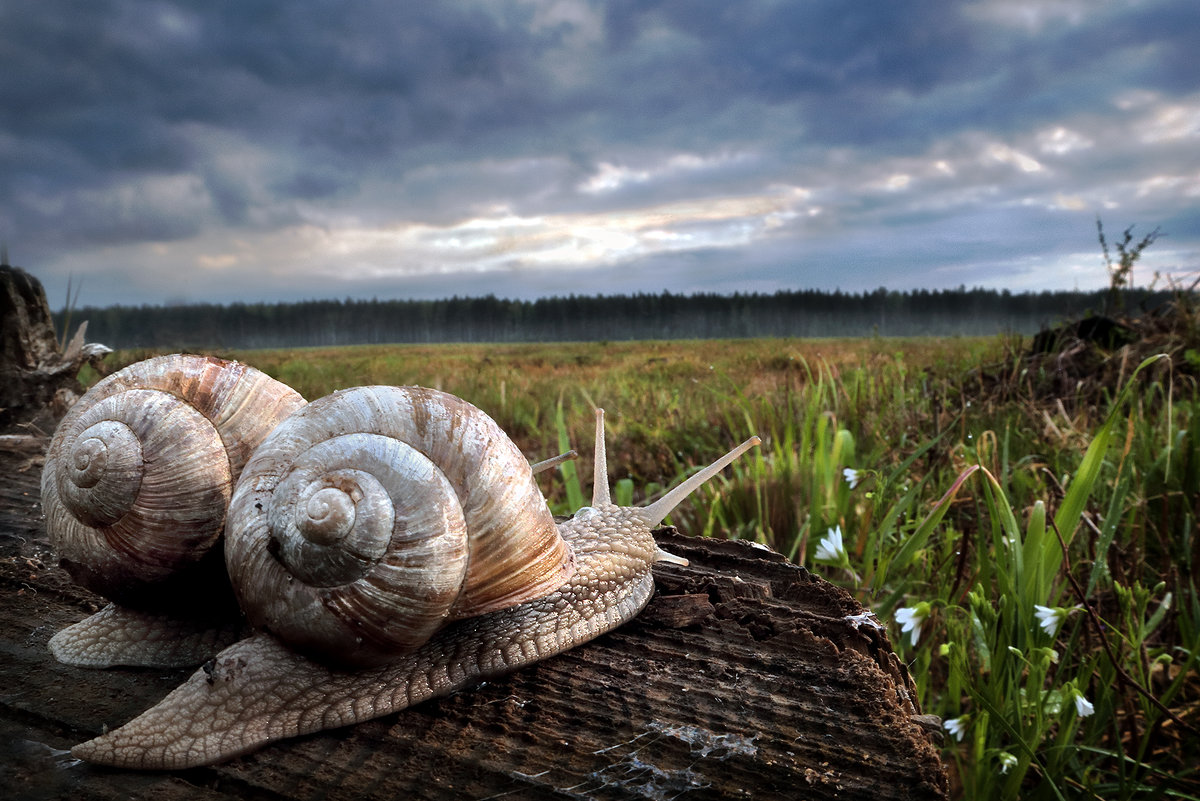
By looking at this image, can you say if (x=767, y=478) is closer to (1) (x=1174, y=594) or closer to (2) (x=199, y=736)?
(1) (x=1174, y=594)

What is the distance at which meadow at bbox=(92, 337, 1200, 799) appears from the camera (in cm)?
254

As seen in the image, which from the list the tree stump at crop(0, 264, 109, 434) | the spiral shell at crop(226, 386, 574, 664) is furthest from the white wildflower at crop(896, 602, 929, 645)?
the tree stump at crop(0, 264, 109, 434)

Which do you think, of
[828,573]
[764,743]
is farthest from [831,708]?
[828,573]

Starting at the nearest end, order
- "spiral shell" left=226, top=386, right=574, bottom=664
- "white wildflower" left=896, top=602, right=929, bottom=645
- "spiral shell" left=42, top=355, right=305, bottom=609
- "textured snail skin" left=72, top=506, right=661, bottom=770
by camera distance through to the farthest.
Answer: "textured snail skin" left=72, top=506, right=661, bottom=770 < "spiral shell" left=226, top=386, right=574, bottom=664 < "white wildflower" left=896, top=602, right=929, bottom=645 < "spiral shell" left=42, top=355, right=305, bottom=609

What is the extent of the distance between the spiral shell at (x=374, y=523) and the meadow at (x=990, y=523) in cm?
133

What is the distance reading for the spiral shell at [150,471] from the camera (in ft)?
7.72

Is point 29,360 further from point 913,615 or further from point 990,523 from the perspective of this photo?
point 990,523

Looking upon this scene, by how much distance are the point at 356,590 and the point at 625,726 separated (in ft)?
2.74

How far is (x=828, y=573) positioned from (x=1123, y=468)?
5.21ft

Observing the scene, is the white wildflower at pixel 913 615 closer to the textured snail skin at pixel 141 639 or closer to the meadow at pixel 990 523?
the meadow at pixel 990 523

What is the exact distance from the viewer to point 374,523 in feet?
6.64

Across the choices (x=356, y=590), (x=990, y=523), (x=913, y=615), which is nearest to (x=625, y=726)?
(x=356, y=590)

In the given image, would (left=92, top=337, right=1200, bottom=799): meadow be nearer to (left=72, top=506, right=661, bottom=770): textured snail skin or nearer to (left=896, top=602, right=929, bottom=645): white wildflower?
(left=896, top=602, right=929, bottom=645): white wildflower

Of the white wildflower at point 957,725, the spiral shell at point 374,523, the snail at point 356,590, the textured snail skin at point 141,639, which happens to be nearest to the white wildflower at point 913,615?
the white wildflower at point 957,725
